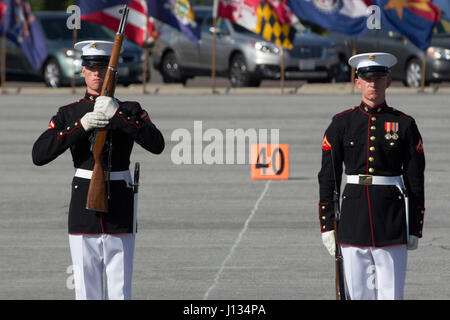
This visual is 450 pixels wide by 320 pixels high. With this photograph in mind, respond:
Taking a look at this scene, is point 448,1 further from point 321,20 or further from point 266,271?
point 266,271

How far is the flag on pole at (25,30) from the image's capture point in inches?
933

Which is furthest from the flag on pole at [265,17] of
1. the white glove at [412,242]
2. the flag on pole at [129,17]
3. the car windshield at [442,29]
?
the white glove at [412,242]

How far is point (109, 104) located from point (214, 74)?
19377 mm

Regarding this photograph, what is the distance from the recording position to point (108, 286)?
21.3 feet

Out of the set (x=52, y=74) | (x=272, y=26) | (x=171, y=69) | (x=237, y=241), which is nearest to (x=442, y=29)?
(x=272, y=26)

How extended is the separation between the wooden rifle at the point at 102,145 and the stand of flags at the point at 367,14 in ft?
56.3

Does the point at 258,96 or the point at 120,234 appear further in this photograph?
the point at 258,96

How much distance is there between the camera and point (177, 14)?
23.8m

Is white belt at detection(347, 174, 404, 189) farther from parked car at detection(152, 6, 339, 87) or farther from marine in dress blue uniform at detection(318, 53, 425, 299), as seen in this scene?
parked car at detection(152, 6, 339, 87)

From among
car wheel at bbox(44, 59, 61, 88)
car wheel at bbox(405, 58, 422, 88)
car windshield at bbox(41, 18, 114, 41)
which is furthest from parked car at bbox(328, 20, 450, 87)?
car wheel at bbox(44, 59, 61, 88)

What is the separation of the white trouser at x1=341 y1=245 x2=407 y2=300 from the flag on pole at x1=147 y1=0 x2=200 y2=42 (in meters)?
17.4

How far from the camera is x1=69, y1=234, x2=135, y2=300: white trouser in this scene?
6.45 m

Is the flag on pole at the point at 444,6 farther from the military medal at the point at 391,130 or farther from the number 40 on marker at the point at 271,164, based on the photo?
the military medal at the point at 391,130
